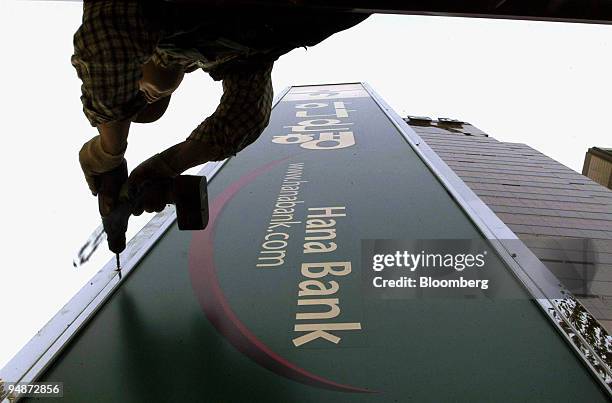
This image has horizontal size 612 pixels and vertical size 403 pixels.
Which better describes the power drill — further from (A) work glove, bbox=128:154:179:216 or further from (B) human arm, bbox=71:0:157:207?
(B) human arm, bbox=71:0:157:207

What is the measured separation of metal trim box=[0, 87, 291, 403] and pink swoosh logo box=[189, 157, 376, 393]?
9.2 inches

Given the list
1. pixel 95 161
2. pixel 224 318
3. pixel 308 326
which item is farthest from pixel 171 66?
pixel 308 326

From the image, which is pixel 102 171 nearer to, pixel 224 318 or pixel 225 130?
pixel 225 130

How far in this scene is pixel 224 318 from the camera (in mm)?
1986

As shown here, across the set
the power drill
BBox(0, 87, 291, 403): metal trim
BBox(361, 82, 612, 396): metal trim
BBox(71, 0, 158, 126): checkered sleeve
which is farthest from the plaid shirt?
BBox(361, 82, 612, 396): metal trim

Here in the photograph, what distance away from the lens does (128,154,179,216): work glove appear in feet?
6.69

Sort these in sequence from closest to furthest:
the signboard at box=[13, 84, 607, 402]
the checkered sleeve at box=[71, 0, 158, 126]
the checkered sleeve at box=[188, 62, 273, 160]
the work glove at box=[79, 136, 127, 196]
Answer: the checkered sleeve at box=[71, 0, 158, 126] < the signboard at box=[13, 84, 607, 402] < the work glove at box=[79, 136, 127, 196] < the checkered sleeve at box=[188, 62, 273, 160]

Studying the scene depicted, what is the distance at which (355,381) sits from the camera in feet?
5.30

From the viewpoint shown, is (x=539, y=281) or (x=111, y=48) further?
(x=539, y=281)

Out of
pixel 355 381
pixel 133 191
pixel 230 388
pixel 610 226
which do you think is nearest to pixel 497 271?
pixel 355 381

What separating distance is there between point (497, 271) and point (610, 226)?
4618 mm

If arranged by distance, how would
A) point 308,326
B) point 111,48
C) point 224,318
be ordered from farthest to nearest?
point 224,318, point 308,326, point 111,48

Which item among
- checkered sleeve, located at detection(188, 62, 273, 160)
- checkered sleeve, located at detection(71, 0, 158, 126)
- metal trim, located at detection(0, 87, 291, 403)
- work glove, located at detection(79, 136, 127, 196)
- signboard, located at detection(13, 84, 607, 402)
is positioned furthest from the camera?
checkered sleeve, located at detection(188, 62, 273, 160)

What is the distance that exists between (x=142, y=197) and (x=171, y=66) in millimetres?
471
